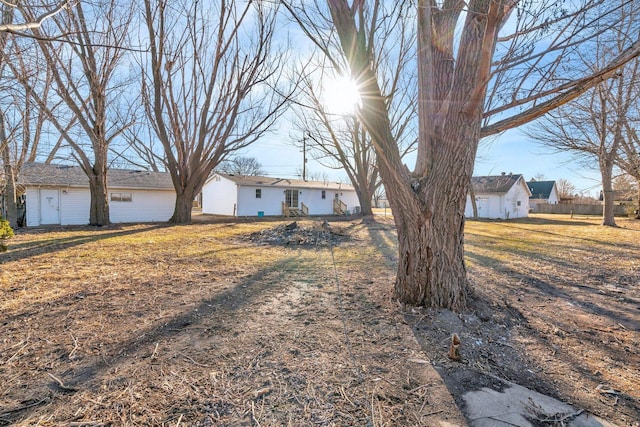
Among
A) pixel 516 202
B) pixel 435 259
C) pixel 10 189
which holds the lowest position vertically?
pixel 435 259

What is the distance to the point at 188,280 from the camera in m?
4.68

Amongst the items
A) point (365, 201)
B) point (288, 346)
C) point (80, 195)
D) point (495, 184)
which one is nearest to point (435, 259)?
point (288, 346)

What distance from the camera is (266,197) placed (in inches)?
872

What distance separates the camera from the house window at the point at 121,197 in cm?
1611

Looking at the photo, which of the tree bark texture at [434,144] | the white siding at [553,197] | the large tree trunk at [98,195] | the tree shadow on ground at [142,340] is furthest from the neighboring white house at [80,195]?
the white siding at [553,197]

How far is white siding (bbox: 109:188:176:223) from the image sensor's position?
16.3 metres

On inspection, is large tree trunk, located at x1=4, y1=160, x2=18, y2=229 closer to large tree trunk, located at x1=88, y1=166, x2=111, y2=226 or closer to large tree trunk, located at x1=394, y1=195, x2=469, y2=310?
large tree trunk, located at x1=88, y1=166, x2=111, y2=226

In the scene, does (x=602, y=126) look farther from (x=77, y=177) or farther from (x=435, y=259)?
(x=77, y=177)

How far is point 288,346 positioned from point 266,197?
20046 mm

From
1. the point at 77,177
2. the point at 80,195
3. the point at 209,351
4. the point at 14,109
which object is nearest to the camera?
the point at 209,351

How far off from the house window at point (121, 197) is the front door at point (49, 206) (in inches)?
89.2

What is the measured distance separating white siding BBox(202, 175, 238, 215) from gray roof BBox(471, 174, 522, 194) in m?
20.2

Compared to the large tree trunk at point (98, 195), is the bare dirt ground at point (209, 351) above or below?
below

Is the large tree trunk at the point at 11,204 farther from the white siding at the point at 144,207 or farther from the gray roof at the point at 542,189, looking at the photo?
the gray roof at the point at 542,189
